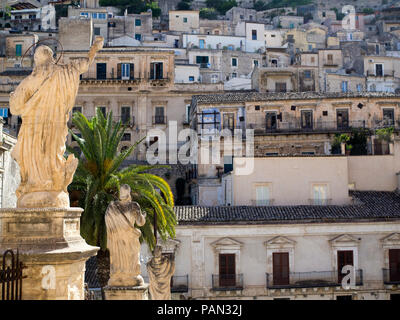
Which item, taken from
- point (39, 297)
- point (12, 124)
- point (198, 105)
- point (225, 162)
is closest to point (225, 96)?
point (198, 105)

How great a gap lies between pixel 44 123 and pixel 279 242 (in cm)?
2216

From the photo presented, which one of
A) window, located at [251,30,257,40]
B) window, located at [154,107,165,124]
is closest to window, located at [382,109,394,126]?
window, located at [154,107,165,124]

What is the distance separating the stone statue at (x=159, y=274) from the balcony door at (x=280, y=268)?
17.2 metres

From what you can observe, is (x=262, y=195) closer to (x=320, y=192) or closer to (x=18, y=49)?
(x=320, y=192)

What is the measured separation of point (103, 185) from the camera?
1850 centimetres

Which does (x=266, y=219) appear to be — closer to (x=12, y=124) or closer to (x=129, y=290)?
(x=129, y=290)

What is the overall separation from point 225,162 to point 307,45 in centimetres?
4141

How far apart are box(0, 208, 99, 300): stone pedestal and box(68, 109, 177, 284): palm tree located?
1053 cm

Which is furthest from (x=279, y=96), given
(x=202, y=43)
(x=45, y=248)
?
(x=45, y=248)

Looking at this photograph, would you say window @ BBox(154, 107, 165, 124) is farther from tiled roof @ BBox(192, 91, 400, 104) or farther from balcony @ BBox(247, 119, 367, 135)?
balcony @ BBox(247, 119, 367, 135)

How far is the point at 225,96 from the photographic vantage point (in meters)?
42.4

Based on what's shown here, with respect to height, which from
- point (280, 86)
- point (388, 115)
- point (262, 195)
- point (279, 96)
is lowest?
point (262, 195)

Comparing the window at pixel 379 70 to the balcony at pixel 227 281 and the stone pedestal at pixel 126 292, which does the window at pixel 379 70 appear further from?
the stone pedestal at pixel 126 292

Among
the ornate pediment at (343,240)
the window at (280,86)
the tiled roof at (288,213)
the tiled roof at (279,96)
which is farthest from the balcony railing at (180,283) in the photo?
the window at (280,86)
